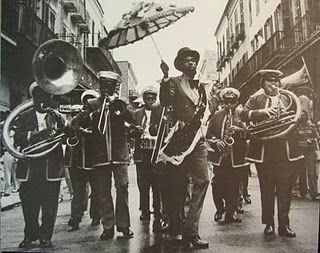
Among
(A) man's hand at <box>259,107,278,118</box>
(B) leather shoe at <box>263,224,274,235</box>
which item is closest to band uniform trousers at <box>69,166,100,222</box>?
(B) leather shoe at <box>263,224,274,235</box>

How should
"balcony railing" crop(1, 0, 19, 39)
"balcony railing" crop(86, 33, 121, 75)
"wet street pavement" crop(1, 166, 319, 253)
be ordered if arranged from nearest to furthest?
"wet street pavement" crop(1, 166, 319, 253) < "balcony railing" crop(86, 33, 121, 75) < "balcony railing" crop(1, 0, 19, 39)

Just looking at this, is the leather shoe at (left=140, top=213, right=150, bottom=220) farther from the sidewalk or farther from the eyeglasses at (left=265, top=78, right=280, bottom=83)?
the eyeglasses at (left=265, top=78, right=280, bottom=83)

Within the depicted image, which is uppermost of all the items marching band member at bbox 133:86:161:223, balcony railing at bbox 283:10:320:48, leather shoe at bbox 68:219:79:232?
balcony railing at bbox 283:10:320:48

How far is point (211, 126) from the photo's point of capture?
10.2 feet

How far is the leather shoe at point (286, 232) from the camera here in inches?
115

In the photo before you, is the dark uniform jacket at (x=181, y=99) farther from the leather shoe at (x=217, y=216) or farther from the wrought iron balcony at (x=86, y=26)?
the wrought iron balcony at (x=86, y=26)

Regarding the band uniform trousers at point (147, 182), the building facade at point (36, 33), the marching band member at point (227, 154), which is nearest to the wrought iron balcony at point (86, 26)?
the building facade at point (36, 33)

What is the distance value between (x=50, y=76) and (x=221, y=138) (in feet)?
4.66

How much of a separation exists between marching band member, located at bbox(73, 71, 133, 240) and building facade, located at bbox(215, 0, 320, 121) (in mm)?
840

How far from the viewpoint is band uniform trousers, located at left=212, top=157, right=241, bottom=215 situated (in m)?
3.10

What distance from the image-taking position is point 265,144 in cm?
308

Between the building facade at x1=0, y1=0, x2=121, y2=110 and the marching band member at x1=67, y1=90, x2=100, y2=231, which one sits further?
Answer: the building facade at x1=0, y1=0, x2=121, y2=110

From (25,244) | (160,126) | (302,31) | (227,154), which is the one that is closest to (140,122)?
(160,126)

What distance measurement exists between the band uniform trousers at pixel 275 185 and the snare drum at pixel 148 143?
0.77 m
